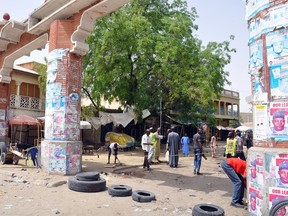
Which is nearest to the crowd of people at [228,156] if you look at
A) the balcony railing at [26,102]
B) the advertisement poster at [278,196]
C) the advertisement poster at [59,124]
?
the advertisement poster at [278,196]

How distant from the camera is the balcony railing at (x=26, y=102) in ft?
69.0

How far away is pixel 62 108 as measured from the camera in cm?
959

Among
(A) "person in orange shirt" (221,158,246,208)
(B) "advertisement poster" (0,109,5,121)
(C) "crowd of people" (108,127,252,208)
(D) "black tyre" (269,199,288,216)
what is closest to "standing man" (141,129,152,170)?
(C) "crowd of people" (108,127,252,208)

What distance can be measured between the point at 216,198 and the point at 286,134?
11.1 feet

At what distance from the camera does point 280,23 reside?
441 cm

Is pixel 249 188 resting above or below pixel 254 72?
below

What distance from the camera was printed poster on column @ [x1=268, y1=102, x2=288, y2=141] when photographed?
14.1 ft

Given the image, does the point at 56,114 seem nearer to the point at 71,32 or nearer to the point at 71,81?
the point at 71,81

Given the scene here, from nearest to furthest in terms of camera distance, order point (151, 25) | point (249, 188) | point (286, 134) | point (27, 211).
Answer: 1. point (286, 134)
2. point (249, 188)
3. point (27, 211)
4. point (151, 25)

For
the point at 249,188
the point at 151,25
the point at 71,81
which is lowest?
the point at 249,188

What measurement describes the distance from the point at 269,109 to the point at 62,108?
7.05 meters

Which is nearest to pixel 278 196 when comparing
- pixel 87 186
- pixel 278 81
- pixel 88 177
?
pixel 278 81

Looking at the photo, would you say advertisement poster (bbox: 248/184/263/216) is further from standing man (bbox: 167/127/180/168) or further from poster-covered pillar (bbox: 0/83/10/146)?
poster-covered pillar (bbox: 0/83/10/146)

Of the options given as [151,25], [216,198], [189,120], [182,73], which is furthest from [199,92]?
[216,198]
